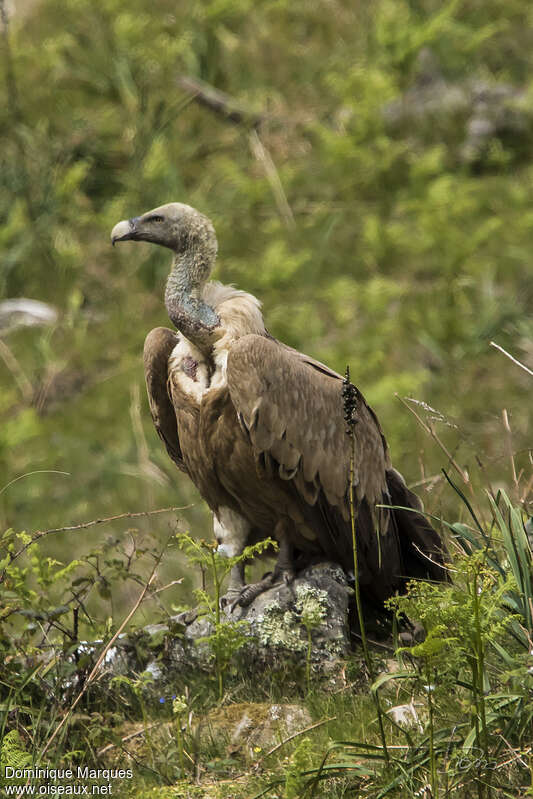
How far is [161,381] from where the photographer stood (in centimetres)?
489

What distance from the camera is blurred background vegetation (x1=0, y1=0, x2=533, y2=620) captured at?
9242 mm

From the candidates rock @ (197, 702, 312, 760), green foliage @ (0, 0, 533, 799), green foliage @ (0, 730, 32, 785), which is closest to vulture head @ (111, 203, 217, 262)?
rock @ (197, 702, 312, 760)

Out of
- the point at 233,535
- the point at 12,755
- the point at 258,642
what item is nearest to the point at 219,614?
the point at 258,642

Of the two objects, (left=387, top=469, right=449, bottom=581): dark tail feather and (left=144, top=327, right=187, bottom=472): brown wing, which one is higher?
(left=144, top=327, right=187, bottom=472): brown wing

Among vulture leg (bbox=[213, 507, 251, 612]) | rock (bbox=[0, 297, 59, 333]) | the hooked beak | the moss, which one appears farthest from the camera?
rock (bbox=[0, 297, 59, 333])

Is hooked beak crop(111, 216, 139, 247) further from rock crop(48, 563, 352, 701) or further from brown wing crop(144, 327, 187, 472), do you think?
rock crop(48, 563, 352, 701)

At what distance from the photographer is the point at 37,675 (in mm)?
4105

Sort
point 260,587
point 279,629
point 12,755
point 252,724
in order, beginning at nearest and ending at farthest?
1. point 12,755
2. point 252,724
3. point 279,629
4. point 260,587

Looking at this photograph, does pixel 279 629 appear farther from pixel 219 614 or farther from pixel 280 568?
pixel 280 568

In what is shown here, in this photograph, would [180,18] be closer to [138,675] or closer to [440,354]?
[440,354]

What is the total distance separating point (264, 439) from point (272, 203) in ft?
21.9

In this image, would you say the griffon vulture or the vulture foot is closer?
the griffon vulture

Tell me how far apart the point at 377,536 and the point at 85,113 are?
8350mm

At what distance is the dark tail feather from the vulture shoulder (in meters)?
0.13
